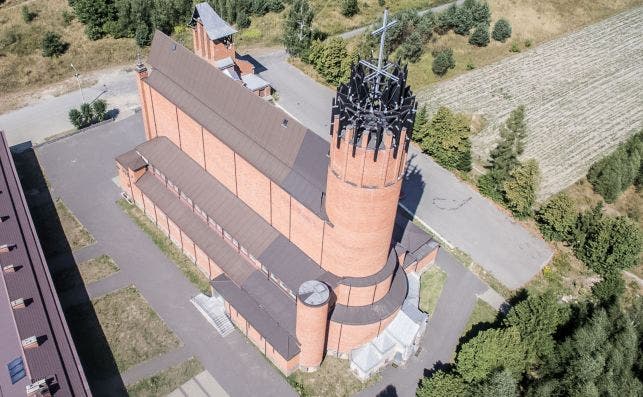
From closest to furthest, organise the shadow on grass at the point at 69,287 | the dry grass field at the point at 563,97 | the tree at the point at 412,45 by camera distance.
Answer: the shadow on grass at the point at 69,287
the dry grass field at the point at 563,97
the tree at the point at 412,45

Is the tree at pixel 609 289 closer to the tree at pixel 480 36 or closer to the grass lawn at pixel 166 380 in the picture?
the grass lawn at pixel 166 380

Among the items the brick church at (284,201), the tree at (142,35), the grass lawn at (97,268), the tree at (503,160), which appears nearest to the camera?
the brick church at (284,201)

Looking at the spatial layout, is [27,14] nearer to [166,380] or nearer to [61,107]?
[61,107]

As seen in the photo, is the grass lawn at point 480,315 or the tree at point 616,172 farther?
the tree at point 616,172

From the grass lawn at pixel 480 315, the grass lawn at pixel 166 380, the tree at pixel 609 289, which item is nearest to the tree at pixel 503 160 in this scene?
the tree at pixel 609 289

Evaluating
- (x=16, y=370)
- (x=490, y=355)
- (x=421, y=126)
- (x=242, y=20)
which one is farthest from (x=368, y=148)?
(x=242, y=20)

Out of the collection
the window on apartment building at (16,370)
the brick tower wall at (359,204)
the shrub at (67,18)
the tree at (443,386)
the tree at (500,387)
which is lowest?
the tree at (443,386)

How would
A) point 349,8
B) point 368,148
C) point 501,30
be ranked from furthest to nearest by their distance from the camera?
point 349,8, point 501,30, point 368,148
